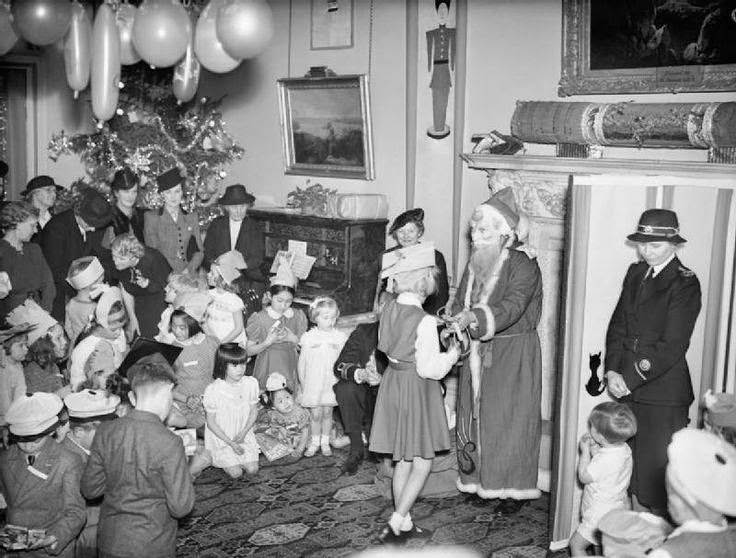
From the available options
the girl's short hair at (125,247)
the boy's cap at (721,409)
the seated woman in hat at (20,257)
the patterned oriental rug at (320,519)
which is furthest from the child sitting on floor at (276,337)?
the boy's cap at (721,409)

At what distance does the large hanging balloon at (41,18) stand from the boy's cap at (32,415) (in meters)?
2.22

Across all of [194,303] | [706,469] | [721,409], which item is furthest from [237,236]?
[706,469]

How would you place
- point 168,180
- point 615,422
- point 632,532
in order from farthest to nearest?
point 168,180 → point 615,422 → point 632,532

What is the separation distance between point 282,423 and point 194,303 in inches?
43.7

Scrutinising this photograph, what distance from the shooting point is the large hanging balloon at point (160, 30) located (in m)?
4.92

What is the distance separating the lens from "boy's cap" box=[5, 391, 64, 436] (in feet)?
12.5

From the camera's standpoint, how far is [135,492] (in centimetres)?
368

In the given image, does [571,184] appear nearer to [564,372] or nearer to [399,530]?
[564,372]

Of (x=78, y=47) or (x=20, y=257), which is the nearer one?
(x=78, y=47)

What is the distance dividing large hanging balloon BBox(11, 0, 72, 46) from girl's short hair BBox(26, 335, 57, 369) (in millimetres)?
1921

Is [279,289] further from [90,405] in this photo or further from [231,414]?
[90,405]

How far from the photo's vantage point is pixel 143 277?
Result: 667 centimetres

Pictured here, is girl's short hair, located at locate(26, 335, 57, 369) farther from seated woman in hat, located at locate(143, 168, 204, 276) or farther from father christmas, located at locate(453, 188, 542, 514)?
father christmas, located at locate(453, 188, 542, 514)

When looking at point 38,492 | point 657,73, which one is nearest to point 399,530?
point 38,492
